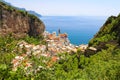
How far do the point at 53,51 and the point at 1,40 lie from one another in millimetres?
12837

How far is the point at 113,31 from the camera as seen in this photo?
49125 mm

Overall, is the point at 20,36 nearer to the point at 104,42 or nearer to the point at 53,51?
the point at 53,51

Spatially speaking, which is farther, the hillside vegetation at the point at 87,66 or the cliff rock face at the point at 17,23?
the cliff rock face at the point at 17,23

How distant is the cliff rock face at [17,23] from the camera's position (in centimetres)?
10644

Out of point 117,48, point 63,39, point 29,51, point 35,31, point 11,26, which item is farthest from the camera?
point 63,39

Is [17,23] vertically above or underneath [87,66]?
underneath

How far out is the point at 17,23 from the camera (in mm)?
112062

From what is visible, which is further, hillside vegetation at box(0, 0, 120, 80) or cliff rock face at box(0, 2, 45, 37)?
cliff rock face at box(0, 2, 45, 37)

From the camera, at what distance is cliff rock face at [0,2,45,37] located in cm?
10644

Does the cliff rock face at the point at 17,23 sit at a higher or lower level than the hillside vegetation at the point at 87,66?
lower

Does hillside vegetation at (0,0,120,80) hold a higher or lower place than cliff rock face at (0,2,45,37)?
higher

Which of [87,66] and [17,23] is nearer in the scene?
[87,66]

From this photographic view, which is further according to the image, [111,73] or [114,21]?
[114,21]

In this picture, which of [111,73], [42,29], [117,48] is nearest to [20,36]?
[42,29]
